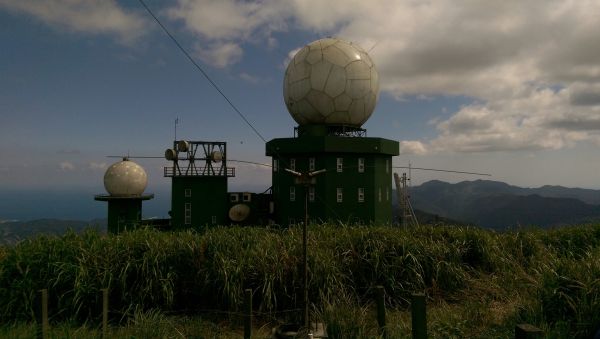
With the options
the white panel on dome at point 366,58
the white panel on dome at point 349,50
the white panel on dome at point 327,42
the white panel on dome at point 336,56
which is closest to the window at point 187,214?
the white panel on dome at point 336,56

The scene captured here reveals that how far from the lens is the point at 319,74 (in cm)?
2397

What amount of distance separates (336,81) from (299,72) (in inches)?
119

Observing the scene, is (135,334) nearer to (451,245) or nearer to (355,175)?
(451,245)

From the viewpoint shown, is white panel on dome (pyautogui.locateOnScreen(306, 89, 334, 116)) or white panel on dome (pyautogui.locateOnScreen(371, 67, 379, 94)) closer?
white panel on dome (pyautogui.locateOnScreen(306, 89, 334, 116))

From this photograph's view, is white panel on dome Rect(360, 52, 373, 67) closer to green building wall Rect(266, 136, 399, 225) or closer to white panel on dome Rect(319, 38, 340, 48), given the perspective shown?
white panel on dome Rect(319, 38, 340, 48)

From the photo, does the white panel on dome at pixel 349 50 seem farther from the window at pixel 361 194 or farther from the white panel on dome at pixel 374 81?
the window at pixel 361 194

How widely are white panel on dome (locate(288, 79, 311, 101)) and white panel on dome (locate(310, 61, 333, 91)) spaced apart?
44cm

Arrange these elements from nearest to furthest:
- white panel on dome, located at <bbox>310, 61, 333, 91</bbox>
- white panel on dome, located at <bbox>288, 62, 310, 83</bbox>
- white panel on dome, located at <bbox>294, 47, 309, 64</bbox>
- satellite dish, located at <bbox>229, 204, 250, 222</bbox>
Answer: white panel on dome, located at <bbox>310, 61, 333, 91</bbox>, white panel on dome, located at <bbox>288, 62, 310, 83</bbox>, white panel on dome, located at <bbox>294, 47, 309, 64</bbox>, satellite dish, located at <bbox>229, 204, 250, 222</bbox>

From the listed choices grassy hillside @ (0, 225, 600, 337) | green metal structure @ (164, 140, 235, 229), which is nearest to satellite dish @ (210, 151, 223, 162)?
green metal structure @ (164, 140, 235, 229)

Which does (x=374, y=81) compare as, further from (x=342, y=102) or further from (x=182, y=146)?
(x=182, y=146)

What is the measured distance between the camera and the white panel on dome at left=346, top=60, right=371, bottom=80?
24.2m

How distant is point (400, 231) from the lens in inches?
484

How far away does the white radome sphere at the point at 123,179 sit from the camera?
91.9 ft

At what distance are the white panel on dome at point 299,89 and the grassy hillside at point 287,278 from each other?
15.2m
